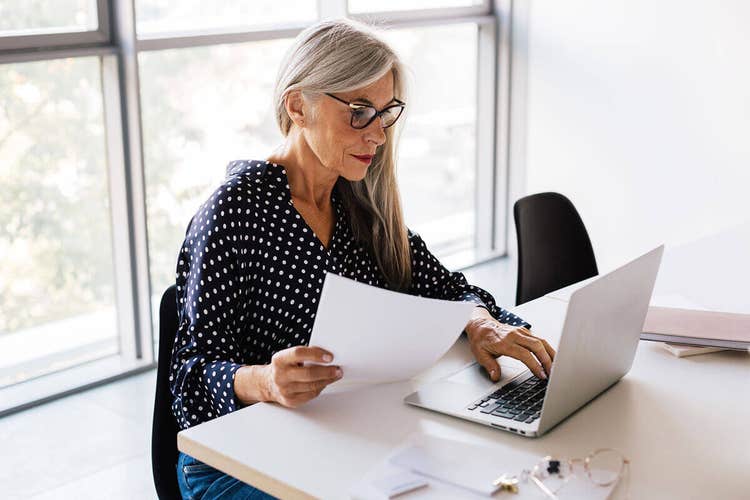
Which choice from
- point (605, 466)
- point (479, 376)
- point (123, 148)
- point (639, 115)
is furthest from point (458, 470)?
point (639, 115)

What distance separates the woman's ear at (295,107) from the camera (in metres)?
1.94

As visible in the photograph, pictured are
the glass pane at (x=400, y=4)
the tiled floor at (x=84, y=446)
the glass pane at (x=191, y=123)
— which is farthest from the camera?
the glass pane at (x=400, y=4)

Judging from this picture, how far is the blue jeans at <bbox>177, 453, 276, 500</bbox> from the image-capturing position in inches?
62.3

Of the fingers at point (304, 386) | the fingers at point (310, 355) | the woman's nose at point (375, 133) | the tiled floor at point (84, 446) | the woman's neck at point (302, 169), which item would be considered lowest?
the tiled floor at point (84, 446)

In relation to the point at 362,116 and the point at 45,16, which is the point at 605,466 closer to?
the point at 362,116

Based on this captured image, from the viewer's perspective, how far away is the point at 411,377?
1.70m

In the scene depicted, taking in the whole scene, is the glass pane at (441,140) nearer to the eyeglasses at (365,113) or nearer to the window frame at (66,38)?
the window frame at (66,38)

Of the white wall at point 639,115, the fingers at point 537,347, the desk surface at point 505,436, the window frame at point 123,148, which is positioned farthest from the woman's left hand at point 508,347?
the white wall at point 639,115

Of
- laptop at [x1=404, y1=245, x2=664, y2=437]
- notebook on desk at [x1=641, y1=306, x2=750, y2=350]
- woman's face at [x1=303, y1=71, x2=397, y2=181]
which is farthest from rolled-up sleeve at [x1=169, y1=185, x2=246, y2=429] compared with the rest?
notebook on desk at [x1=641, y1=306, x2=750, y2=350]

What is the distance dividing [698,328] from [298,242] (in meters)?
0.83

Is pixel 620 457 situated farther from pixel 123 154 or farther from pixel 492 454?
pixel 123 154

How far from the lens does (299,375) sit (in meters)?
1.52

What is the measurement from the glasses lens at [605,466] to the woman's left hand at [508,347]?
1.00 feet

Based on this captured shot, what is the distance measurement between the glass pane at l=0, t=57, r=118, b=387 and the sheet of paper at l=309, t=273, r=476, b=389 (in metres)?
2.16
